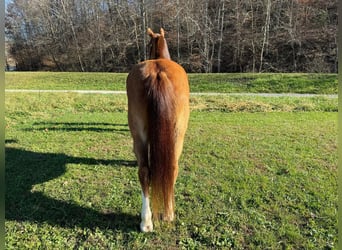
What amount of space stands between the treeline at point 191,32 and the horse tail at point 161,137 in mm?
17487

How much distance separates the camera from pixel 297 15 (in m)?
20.1

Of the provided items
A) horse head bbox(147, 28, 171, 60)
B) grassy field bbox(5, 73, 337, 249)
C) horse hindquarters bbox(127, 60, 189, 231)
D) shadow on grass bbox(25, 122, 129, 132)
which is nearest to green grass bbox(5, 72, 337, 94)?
grassy field bbox(5, 73, 337, 249)

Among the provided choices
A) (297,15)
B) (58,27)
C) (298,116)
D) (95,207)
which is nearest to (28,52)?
(58,27)

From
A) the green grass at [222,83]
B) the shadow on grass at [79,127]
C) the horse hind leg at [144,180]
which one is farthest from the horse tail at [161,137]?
the green grass at [222,83]

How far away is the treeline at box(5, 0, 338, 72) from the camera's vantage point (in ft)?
64.8

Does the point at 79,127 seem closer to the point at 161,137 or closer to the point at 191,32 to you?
the point at 161,137

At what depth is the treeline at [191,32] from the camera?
64.8 feet

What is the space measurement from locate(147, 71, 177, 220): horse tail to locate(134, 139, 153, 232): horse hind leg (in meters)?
0.11

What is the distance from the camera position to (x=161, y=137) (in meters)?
2.63

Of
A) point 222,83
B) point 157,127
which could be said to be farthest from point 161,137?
point 222,83

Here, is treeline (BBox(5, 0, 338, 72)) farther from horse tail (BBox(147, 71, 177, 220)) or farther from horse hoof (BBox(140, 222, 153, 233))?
horse hoof (BBox(140, 222, 153, 233))

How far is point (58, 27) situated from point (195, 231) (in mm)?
25442

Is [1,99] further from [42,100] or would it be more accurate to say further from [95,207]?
[42,100]

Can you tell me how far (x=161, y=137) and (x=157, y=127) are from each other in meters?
0.10
